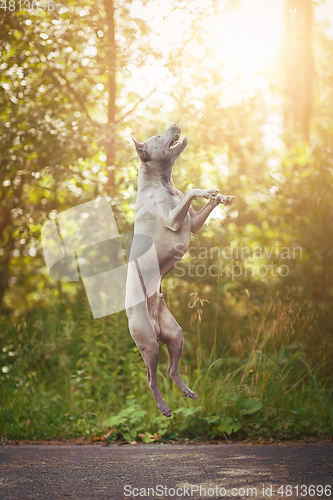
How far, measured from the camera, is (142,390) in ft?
22.8

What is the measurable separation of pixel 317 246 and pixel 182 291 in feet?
9.01

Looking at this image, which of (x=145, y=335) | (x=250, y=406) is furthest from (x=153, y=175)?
(x=250, y=406)

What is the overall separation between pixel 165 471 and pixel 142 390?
8.88 feet

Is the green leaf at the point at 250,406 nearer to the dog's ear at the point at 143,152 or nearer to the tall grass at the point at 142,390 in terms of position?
the tall grass at the point at 142,390

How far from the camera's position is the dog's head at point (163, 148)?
8.59 feet

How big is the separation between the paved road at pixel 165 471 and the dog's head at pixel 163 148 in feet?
8.52

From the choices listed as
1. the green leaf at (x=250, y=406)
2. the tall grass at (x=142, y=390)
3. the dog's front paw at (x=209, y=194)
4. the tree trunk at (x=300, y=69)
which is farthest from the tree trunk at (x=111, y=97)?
the tree trunk at (x=300, y=69)

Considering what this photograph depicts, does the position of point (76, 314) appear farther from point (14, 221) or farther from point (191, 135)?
point (191, 135)

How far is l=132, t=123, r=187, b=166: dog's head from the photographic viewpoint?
262 centimetres

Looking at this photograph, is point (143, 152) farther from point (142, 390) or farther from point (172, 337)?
point (142, 390)

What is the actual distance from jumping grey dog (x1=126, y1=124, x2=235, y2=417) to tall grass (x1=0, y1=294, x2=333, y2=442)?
271 cm

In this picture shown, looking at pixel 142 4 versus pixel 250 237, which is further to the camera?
pixel 250 237

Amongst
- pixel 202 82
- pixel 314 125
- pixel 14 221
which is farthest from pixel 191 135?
pixel 314 125

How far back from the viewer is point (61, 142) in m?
7.56
